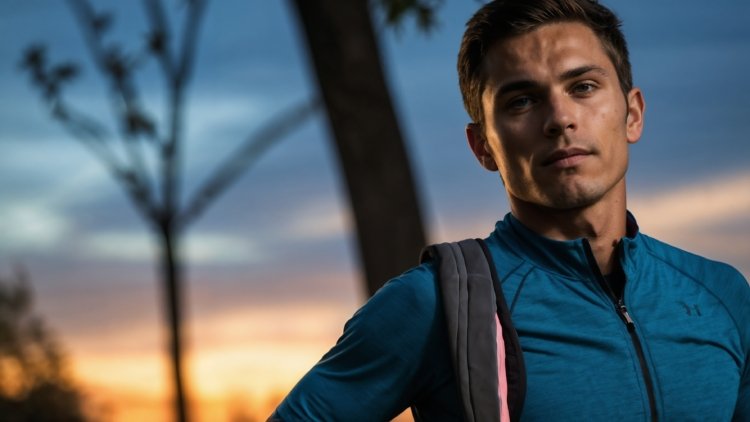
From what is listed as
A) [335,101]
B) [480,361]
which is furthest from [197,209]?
[480,361]

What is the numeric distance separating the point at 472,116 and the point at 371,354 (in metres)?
0.95

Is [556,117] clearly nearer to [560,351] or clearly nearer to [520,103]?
[520,103]

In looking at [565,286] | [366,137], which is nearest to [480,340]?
[565,286]

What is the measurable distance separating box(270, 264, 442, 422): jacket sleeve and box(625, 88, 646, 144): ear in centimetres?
86

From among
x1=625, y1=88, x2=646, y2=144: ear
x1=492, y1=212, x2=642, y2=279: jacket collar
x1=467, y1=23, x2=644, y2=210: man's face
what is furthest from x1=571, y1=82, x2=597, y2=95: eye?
x1=492, y1=212, x2=642, y2=279: jacket collar

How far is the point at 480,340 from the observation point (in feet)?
9.11

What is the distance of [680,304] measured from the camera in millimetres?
3152

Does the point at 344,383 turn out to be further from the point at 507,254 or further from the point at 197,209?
the point at 197,209

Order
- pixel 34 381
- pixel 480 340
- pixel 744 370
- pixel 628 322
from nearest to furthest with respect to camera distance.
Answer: pixel 480 340, pixel 628 322, pixel 744 370, pixel 34 381

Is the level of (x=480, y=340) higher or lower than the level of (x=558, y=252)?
lower

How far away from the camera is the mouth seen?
120 inches

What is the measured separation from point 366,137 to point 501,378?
12.2 feet

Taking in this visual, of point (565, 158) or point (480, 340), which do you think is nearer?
point (480, 340)

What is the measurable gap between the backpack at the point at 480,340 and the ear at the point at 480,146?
496 mm
